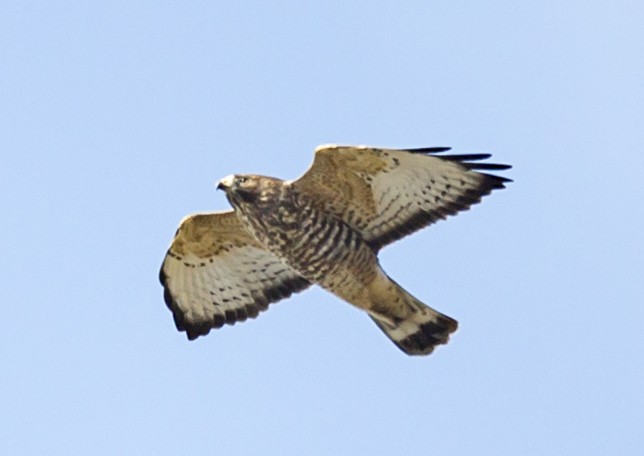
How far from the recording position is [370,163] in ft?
48.4

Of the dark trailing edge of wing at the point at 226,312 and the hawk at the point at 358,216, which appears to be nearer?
the hawk at the point at 358,216

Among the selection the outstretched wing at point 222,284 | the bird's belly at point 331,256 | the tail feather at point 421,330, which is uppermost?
the outstretched wing at point 222,284

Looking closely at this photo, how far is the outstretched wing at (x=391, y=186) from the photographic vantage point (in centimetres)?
1466

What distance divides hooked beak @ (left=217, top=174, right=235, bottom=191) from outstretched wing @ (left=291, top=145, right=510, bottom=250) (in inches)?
21.2

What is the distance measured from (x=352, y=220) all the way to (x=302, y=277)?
101 centimetres

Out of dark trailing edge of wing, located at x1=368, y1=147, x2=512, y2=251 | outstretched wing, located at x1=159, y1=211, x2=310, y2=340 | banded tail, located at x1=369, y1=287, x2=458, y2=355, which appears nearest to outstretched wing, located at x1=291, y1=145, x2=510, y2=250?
dark trailing edge of wing, located at x1=368, y1=147, x2=512, y2=251

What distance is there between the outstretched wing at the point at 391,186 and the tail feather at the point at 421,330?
2.33 feet

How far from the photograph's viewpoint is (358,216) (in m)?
15.3

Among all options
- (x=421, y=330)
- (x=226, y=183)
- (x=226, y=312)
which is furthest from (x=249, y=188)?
(x=421, y=330)

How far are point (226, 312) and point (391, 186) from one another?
89.4 inches

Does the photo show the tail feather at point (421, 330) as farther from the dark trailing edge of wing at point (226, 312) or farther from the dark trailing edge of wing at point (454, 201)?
the dark trailing edge of wing at point (226, 312)

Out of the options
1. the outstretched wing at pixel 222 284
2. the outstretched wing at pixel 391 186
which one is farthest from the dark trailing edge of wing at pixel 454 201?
the outstretched wing at pixel 222 284

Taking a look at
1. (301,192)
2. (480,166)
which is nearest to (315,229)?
(301,192)

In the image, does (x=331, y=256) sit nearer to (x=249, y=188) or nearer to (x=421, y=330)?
(x=249, y=188)
